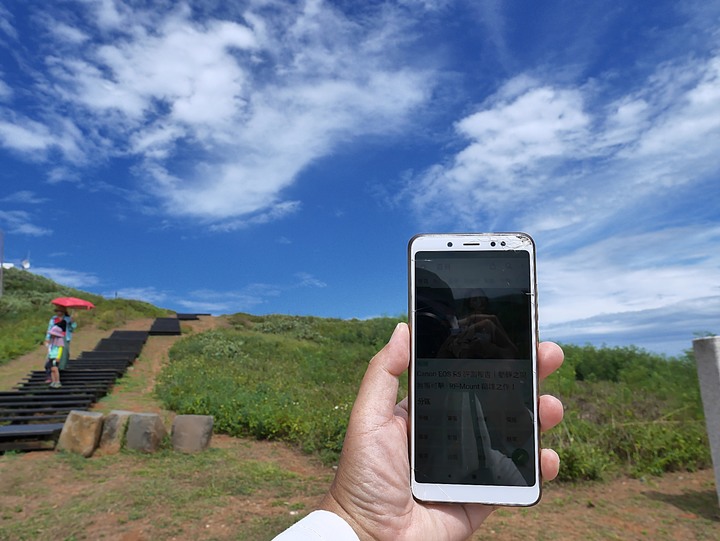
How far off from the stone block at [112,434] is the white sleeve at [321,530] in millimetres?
7207

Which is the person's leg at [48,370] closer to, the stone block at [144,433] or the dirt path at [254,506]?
the dirt path at [254,506]

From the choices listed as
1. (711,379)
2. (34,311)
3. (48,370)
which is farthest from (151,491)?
(34,311)

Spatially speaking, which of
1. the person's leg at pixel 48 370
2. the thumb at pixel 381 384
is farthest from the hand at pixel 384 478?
the person's leg at pixel 48 370

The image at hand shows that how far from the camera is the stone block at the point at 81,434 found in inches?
320

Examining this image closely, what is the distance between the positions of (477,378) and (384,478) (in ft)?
1.89

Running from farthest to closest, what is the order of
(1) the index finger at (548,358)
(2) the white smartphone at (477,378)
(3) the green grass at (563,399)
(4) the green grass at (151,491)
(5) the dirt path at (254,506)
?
1. (3) the green grass at (563,399)
2. (4) the green grass at (151,491)
3. (5) the dirt path at (254,506)
4. (1) the index finger at (548,358)
5. (2) the white smartphone at (477,378)

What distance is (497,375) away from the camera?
240cm

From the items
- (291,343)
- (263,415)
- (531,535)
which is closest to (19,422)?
(263,415)

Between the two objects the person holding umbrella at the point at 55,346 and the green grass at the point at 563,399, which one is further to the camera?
the person holding umbrella at the point at 55,346

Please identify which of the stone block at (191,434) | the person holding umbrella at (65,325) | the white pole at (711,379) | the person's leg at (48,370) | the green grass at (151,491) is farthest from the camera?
the person's leg at (48,370)

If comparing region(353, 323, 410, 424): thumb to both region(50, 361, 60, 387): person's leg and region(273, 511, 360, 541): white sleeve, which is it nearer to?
region(273, 511, 360, 541): white sleeve

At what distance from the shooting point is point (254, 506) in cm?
612

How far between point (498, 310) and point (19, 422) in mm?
10195

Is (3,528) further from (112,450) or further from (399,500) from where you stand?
(399,500)
